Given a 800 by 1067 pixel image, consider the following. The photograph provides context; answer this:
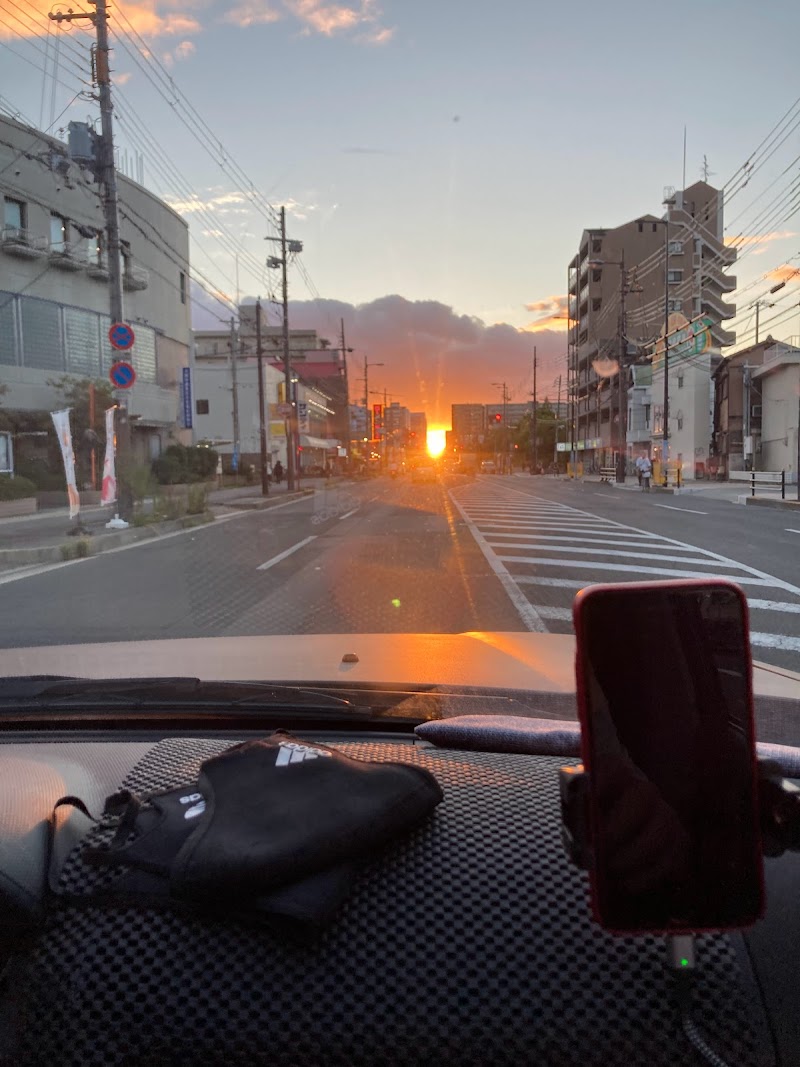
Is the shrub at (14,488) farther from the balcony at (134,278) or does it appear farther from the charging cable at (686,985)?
the charging cable at (686,985)

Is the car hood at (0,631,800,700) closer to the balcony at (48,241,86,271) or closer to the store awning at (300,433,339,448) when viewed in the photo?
the balcony at (48,241,86,271)

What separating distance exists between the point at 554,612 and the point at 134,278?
45.3 m

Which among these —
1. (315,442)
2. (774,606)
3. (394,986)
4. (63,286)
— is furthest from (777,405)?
(394,986)

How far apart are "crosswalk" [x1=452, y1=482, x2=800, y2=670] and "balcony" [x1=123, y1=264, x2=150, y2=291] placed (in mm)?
34836

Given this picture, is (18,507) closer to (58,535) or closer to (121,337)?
(58,535)

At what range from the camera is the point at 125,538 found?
1791 cm

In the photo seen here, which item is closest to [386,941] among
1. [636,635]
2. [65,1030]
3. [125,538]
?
[65,1030]

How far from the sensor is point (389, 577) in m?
10.4

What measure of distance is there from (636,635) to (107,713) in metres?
2.17

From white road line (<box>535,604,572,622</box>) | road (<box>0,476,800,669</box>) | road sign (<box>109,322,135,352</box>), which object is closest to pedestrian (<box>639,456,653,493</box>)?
road (<box>0,476,800,669</box>)

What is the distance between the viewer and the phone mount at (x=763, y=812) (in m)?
1.14

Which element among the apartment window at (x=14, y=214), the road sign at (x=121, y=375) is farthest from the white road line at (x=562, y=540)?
the apartment window at (x=14, y=214)

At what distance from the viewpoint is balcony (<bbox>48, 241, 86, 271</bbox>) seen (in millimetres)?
39844

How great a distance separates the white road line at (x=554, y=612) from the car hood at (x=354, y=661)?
117 inches
